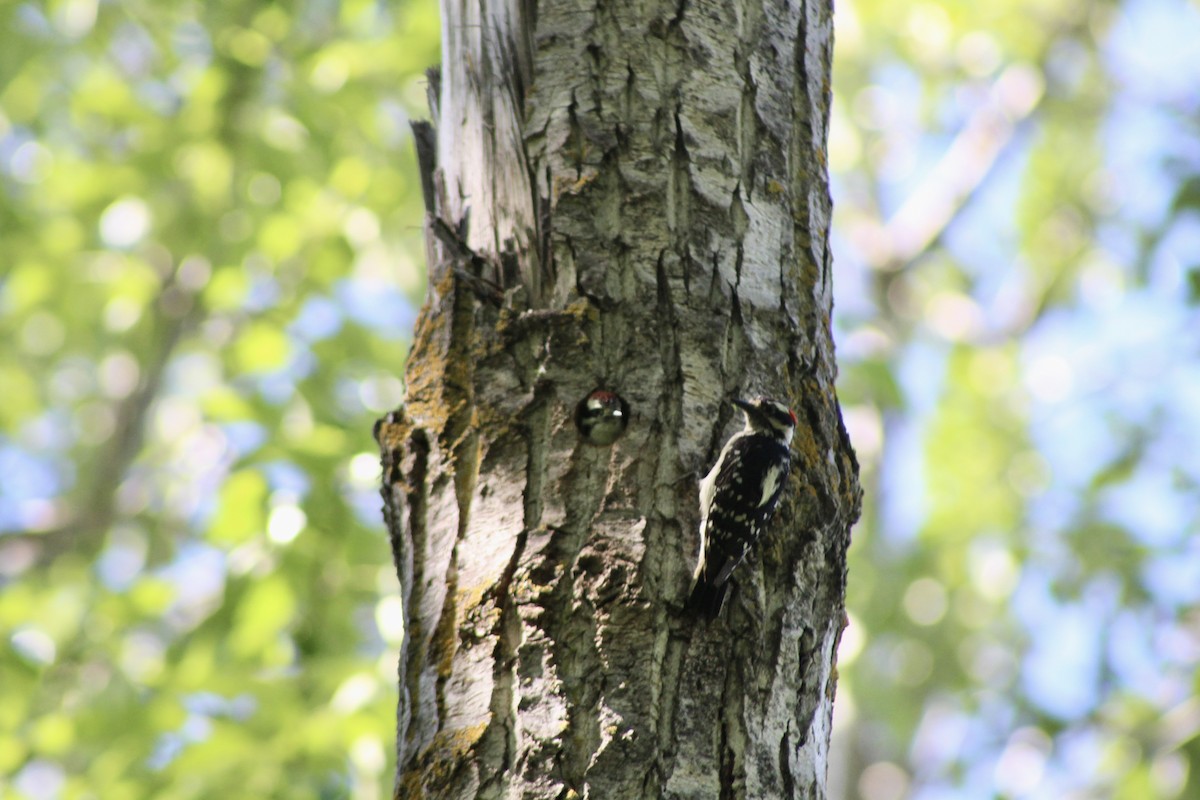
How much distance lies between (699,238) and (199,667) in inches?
98.9

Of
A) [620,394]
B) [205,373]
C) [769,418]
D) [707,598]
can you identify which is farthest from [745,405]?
[205,373]

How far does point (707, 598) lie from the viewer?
163 cm

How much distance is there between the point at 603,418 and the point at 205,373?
7.52m

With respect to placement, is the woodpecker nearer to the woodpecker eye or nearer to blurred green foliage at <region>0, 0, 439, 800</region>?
the woodpecker eye

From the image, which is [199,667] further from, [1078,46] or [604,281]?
[1078,46]

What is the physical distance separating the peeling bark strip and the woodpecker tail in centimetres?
2

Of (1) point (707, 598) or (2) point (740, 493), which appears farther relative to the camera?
(2) point (740, 493)

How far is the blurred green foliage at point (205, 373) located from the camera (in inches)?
137

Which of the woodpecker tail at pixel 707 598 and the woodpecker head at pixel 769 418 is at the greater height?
the woodpecker head at pixel 769 418

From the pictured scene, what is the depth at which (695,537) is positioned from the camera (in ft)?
5.57

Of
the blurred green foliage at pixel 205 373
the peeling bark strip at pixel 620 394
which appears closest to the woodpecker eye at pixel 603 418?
the peeling bark strip at pixel 620 394

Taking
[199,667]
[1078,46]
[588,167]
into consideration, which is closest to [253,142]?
[199,667]

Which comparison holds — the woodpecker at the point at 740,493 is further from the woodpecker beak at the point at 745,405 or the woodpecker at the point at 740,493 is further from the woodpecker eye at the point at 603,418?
the woodpecker eye at the point at 603,418

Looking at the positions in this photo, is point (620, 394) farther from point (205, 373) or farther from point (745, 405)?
point (205, 373)
